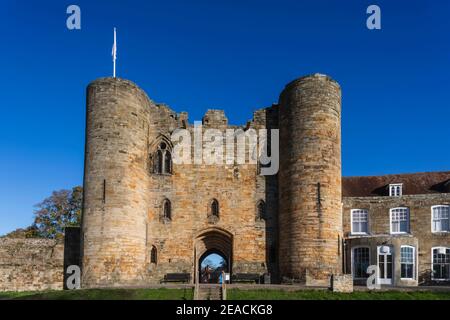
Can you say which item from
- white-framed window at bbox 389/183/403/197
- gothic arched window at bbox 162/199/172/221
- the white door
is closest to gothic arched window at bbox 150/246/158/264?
gothic arched window at bbox 162/199/172/221

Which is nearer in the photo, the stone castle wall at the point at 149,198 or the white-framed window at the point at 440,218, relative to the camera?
the stone castle wall at the point at 149,198

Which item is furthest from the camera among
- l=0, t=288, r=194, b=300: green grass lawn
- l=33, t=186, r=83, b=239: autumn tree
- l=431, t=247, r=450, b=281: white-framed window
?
l=33, t=186, r=83, b=239: autumn tree

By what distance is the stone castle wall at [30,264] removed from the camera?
27.2 meters

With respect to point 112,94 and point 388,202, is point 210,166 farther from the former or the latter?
point 388,202

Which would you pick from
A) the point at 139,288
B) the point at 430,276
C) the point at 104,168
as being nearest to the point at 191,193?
the point at 104,168

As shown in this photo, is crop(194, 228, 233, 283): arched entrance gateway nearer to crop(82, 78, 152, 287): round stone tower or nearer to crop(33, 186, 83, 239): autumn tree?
crop(82, 78, 152, 287): round stone tower

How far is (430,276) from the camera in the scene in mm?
28281

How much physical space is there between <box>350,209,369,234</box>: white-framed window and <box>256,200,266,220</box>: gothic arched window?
204 inches

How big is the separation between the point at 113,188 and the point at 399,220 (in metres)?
13.9

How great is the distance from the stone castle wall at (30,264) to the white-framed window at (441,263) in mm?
17137

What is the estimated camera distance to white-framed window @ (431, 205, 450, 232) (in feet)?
94.9

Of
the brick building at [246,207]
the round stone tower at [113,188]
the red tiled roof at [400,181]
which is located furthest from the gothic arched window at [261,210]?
the red tiled roof at [400,181]

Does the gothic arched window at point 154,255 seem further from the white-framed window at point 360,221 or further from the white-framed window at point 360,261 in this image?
the white-framed window at point 360,221
